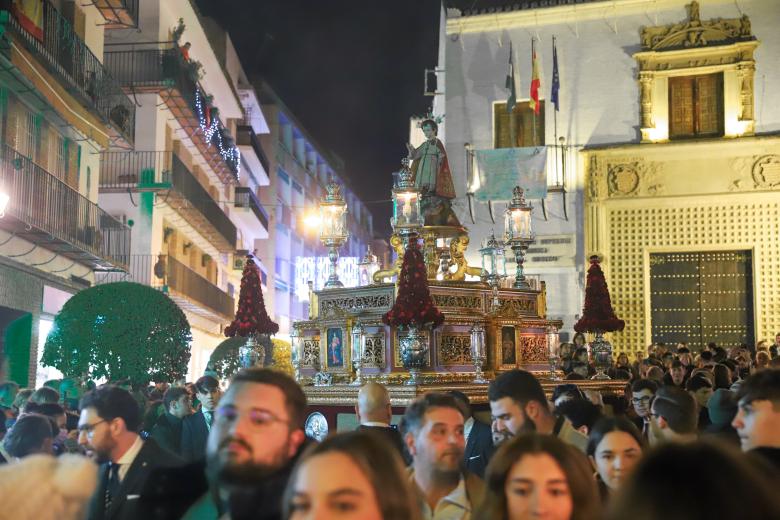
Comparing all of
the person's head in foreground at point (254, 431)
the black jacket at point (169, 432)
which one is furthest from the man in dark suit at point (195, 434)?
the person's head in foreground at point (254, 431)

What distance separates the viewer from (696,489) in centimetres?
171

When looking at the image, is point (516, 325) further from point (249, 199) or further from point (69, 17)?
point (249, 199)

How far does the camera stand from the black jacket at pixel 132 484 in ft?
13.6

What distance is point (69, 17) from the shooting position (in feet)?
67.7

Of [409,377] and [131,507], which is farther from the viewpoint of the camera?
[409,377]

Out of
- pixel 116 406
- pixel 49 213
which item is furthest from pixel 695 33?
pixel 116 406

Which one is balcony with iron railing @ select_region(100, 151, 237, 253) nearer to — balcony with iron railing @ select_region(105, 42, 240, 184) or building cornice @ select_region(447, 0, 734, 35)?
balcony with iron railing @ select_region(105, 42, 240, 184)

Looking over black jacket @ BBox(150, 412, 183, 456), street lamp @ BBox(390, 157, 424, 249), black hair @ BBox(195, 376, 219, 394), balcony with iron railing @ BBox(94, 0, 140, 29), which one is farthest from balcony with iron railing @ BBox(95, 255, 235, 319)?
black jacket @ BBox(150, 412, 183, 456)

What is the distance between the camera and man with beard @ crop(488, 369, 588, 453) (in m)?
5.50

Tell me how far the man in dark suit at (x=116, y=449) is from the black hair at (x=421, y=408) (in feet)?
3.87

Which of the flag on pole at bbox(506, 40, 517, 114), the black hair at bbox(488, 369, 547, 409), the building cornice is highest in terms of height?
the building cornice

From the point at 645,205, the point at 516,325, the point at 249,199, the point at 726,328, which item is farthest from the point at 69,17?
the point at 249,199

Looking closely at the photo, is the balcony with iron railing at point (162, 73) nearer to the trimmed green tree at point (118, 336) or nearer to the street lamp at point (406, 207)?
A: the trimmed green tree at point (118, 336)

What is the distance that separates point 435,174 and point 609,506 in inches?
503
